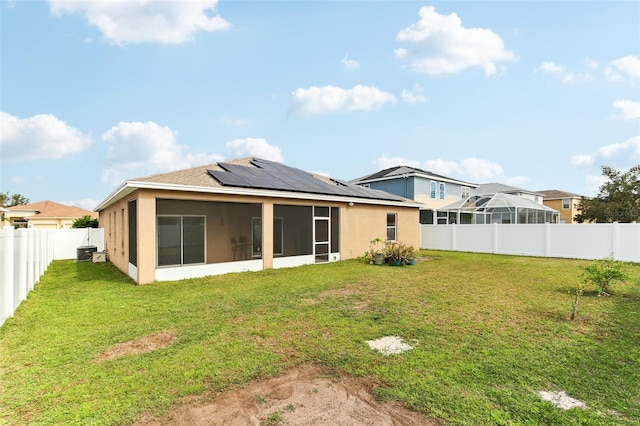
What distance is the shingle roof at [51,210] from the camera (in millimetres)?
29491

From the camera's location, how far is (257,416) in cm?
278

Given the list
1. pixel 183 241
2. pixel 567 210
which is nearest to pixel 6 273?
pixel 183 241

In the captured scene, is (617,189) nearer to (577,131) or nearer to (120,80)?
(577,131)

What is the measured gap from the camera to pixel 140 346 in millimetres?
4461

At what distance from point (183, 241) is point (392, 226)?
10.4 metres

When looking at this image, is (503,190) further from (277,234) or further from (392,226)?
(277,234)

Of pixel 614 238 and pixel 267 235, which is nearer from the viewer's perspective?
pixel 267 235

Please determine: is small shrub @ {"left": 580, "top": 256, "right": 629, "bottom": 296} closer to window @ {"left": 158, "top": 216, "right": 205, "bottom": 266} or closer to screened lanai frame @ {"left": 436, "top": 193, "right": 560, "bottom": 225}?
window @ {"left": 158, "top": 216, "right": 205, "bottom": 266}

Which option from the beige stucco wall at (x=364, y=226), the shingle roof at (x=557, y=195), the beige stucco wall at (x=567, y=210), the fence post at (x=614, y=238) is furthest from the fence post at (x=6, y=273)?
the beige stucco wall at (x=567, y=210)

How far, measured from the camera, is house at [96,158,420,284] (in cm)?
948

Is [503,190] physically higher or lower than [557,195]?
lower

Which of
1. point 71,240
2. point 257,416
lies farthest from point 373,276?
point 71,240

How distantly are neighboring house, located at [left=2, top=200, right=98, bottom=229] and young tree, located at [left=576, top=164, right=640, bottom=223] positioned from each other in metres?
42.8

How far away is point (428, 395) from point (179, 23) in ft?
41.2
